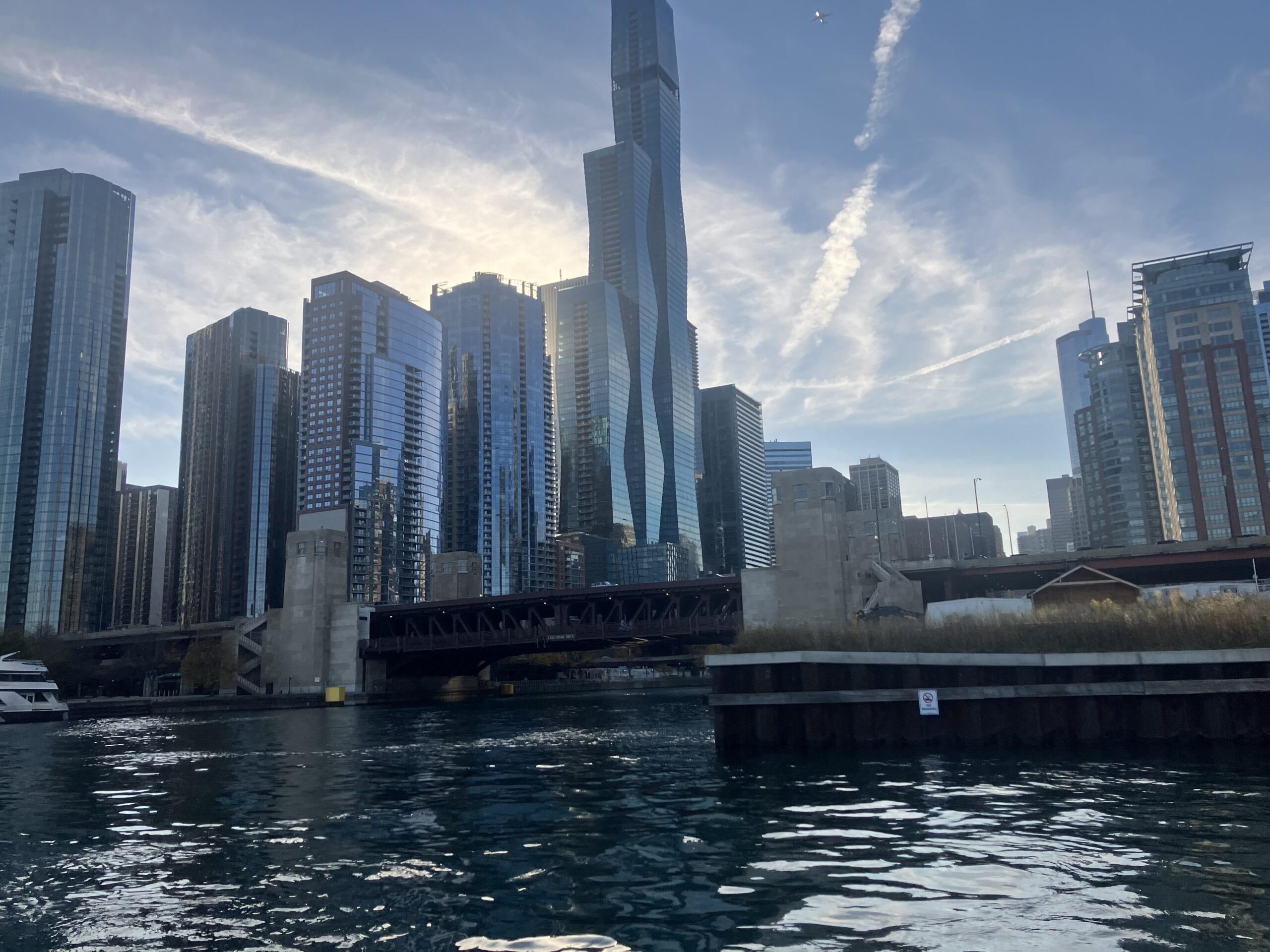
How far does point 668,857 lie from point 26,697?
4076 inches

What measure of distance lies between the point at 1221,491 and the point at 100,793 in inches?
8614

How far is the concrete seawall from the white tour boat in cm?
8889

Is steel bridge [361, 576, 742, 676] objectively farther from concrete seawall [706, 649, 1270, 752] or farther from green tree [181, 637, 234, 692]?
concrete seawall [706, 649, 1270, 752]

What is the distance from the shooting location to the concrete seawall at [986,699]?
99.8 ft

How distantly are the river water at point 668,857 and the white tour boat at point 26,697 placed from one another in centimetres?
7192

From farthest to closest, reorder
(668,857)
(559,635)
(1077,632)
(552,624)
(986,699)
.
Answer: (552,624) < (559,635) < (1077,632) < (986,699) < (668,857)

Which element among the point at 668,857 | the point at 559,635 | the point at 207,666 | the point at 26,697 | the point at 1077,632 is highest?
the point at 559,635

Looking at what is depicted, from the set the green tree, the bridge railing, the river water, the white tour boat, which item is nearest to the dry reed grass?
the river water

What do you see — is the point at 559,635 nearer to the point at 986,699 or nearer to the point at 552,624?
the point at 552,624

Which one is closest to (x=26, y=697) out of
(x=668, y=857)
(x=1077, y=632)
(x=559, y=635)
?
(x=559, y=635)

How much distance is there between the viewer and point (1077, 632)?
33875 millimetres

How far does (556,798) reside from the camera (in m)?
25.9

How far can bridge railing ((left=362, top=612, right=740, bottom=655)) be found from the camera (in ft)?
354

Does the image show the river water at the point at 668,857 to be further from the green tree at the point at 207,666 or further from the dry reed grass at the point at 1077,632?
the green tree at the point at 207,666
